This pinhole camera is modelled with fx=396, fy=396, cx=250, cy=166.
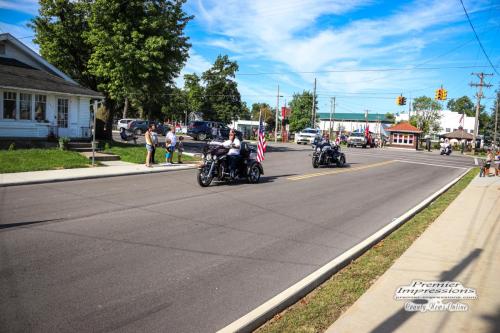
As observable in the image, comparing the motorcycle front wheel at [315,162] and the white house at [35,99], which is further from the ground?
the white house at [35,99]

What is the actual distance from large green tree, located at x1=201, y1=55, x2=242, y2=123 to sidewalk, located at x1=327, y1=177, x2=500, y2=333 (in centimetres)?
4894

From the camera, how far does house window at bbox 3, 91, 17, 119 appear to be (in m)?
20.1

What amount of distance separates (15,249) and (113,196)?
486 centimetres

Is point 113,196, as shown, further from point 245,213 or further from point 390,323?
point 390,323

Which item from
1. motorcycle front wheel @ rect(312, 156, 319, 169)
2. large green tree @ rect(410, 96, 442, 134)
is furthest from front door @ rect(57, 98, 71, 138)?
large green tree @ rect(410, 96, 442, 134)

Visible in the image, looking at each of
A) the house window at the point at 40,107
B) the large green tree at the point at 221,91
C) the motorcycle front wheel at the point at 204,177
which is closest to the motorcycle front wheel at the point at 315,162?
the motorcycle front wheel at the point at 204,177

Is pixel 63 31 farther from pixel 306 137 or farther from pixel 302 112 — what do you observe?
pixel 302 112

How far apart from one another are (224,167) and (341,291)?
8.79 meters

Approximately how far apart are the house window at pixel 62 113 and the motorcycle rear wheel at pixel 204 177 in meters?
13.4

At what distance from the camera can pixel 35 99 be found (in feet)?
69.4

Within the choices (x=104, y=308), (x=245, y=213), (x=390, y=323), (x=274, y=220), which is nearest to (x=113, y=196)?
(x=245, y=213)

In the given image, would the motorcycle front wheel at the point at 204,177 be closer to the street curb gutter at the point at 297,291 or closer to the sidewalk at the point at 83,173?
the sidewalk at the point at 83,173

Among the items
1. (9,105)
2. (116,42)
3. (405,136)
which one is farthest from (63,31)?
(405,136)

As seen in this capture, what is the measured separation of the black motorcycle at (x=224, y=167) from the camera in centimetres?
1323
